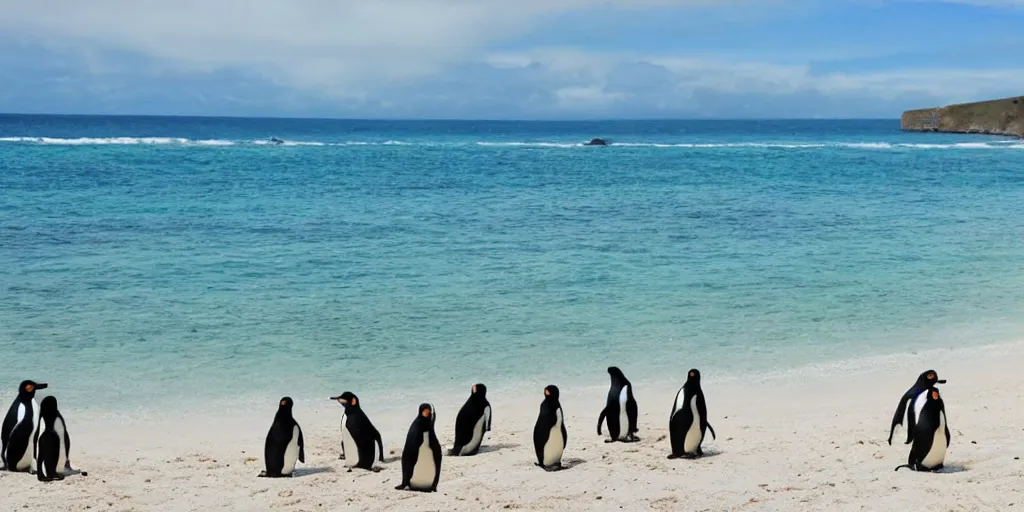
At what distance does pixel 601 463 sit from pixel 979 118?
9228 centimetres

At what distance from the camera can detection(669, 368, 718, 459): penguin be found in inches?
292

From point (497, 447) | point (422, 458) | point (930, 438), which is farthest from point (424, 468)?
point (930, 438)

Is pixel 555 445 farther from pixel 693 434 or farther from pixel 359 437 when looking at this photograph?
pixel 359 437

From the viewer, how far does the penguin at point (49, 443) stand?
694cm

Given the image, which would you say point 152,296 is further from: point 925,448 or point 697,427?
point 925,448

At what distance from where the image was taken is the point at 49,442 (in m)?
6.95

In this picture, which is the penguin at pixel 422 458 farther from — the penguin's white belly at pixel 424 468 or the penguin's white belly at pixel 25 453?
the penguin's white belly at pixel 25 453

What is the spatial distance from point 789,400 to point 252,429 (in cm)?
460

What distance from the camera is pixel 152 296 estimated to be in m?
14.2

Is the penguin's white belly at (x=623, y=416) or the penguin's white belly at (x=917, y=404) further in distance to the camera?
the penguin's white belly at (x=623, y=416)

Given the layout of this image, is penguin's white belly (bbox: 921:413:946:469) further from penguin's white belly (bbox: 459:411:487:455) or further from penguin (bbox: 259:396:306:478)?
penguin (bbox: 259:396:306:478)

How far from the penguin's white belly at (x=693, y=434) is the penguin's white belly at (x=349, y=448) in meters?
2.24

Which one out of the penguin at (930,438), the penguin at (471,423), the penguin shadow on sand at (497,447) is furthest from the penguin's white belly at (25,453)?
the penguin at (930,438)

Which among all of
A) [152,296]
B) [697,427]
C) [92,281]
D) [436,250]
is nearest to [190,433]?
[697,427]
